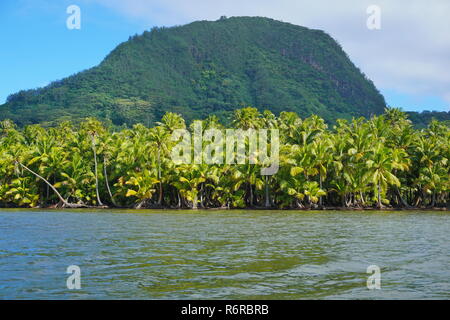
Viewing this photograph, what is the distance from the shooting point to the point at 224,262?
22.3m

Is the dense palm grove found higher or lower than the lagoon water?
higher

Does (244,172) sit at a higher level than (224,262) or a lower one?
higher

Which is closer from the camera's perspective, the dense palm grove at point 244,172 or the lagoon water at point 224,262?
the lagoon water at point 224,262

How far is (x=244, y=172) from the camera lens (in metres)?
66.4

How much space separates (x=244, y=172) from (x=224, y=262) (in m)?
44.2

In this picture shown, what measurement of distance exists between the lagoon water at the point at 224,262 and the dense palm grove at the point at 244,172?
25.7m

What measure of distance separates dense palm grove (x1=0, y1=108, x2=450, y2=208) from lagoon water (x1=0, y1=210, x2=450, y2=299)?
2574 centimetres

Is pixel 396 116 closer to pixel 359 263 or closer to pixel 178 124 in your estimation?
pixel 178 124

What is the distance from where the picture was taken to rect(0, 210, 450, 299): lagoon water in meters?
16.5

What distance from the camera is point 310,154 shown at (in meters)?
63.2

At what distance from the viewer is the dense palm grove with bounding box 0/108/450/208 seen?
62938 mm

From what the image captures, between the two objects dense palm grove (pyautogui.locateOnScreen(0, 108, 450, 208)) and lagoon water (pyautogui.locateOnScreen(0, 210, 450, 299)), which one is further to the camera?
dense palm grove (pyautogui.locateOnScreen(0, 108, 450, 208))

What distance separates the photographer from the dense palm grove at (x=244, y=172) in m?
62.9

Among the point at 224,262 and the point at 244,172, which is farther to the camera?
the point at 244,172
